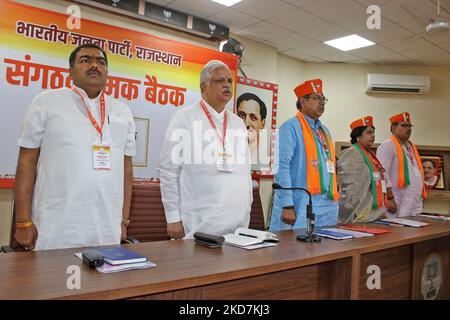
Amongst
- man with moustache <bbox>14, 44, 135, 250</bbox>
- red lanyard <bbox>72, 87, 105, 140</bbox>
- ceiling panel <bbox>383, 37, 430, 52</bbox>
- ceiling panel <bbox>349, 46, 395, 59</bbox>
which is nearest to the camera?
man with moustache <bbox>14, 44, 135, 250</bbox>

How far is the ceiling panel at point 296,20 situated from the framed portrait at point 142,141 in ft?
6.10

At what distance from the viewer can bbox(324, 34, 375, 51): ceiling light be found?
4848mm

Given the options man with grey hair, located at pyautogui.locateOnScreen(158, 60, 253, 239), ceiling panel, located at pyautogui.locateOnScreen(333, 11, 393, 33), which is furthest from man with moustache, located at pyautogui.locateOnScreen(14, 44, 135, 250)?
ceiling panel, located at pyautogui.locateOnScreen(333, 11, 393, 33)

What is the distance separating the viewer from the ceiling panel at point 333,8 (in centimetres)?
381

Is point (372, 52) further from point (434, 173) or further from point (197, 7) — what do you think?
point (197, 7)

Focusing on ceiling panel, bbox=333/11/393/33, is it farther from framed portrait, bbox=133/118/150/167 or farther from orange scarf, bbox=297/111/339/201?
framed portrait, bbox=133/118/150/167

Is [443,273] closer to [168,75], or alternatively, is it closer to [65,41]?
[168,75]

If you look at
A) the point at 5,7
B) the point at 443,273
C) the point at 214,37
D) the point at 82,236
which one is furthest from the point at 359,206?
the point at 5,7

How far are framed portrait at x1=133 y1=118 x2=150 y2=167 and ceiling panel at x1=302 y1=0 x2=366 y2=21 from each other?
204 centimetres

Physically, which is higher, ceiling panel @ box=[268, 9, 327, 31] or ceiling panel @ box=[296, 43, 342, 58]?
ceiling panel @ box=[268, 9, 327, 31]

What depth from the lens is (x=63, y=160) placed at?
5.38 feet

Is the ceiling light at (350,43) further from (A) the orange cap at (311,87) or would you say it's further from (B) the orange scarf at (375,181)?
(A) the orange cap at (311,87)

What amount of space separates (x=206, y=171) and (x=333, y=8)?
9.40 ft

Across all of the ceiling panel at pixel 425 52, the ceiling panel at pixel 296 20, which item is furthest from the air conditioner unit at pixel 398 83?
the ceiling panel at pixel 296 20
